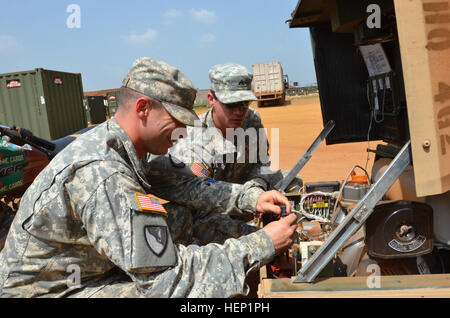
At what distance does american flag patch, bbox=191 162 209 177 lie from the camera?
303 cm

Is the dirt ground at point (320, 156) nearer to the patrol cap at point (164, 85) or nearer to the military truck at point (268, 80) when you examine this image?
the patrol cap at point (164, 85)

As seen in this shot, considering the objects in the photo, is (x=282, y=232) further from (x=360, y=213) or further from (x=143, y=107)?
(x=143, y=107)

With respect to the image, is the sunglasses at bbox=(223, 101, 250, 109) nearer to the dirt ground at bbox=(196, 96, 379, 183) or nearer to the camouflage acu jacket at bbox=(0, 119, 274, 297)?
the camouflage acu jacket at bbox=(0, 119, 274, 297)

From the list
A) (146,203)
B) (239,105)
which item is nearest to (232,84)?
(239,105)

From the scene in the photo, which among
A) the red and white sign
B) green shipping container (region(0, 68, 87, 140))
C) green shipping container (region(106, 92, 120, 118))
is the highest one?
green shipping container (region(106, 92, 120, 118))

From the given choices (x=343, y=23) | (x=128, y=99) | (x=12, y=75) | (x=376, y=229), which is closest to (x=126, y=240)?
(x=128, y=99)

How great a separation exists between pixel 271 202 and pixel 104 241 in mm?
1127

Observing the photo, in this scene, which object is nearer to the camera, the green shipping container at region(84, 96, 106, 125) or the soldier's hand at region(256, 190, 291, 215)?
the soldier's hand at region(256, 190, 291, 215)

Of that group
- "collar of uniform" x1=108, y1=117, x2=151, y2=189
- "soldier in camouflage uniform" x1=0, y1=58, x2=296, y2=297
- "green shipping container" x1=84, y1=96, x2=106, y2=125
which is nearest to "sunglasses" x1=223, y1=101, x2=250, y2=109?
"soldier in camouflage uniform" x1=0, y1=58, x2=296, y2=297

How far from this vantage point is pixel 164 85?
1.94 meters

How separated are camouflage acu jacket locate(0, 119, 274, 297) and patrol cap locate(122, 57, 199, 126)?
27cm

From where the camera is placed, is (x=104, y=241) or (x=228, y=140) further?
(x=228, y=140)

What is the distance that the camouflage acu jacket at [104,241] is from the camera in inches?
64.1
